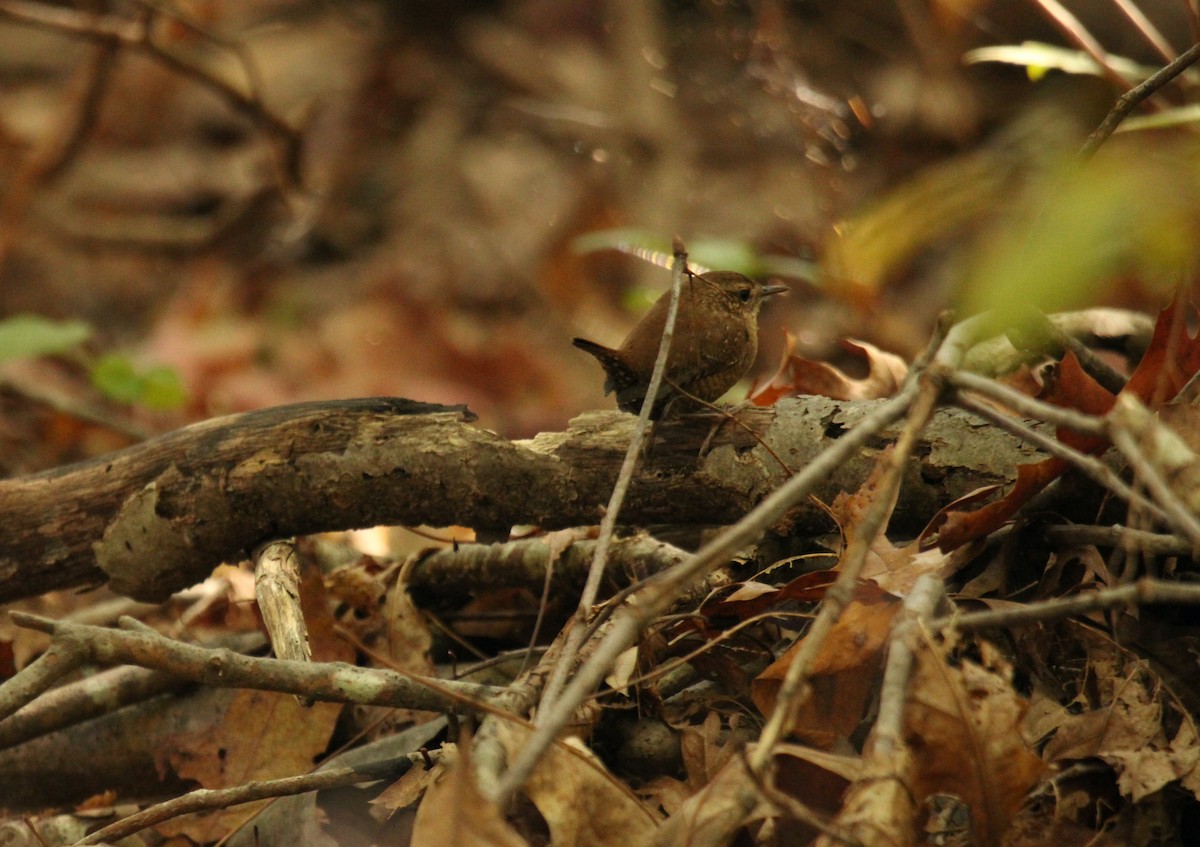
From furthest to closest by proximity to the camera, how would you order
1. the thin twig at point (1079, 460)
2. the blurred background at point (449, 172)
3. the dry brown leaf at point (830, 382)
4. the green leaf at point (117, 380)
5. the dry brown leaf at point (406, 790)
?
1. the blurred background at point (449, 172)
2. the green leaf at point (117, 380)
3. the dry brown leaf at point (830, 382)
4. the dry brown leaf at point (406, 790)
5. the thin twig at point (1079, 460)

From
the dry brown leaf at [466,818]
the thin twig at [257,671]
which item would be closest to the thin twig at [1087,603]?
the dry brown leaf at [466,818]

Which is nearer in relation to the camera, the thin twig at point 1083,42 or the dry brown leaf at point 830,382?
the dry brown leaf at point 830,382

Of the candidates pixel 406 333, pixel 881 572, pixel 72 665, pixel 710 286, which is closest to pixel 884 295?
pixel 406 333

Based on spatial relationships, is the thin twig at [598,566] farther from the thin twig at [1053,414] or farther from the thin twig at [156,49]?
the thin twig at [156,49]

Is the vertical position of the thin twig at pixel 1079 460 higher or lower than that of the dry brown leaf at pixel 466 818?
higher

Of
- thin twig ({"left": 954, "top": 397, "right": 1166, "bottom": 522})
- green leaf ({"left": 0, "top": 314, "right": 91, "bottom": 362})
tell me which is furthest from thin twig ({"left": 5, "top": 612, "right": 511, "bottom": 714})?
green leaf ({"left": 0, "top": 314, "right": 91, "bottom": 362})

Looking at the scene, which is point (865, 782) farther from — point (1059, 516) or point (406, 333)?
point (406, 333)

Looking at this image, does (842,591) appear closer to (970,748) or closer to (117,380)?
(970,748)
